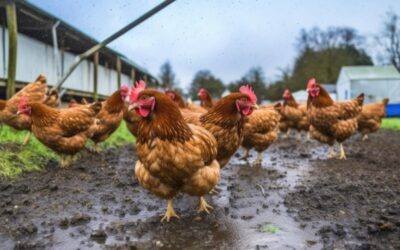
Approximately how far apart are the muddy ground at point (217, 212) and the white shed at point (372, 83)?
3673cm

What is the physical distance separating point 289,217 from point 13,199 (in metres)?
2.95

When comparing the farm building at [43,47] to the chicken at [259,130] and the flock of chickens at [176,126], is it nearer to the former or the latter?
the flock of chickens at [176,126]

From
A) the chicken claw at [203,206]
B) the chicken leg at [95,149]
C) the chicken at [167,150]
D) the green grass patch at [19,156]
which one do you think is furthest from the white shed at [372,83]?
the chicken at [167,150]

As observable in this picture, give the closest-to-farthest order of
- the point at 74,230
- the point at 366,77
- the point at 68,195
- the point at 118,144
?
the point at 74,230 → the point at 68,195 → the point at 118,144 → the point at 366,77

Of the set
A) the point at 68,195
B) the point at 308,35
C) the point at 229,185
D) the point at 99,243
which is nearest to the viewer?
the point at 99,243

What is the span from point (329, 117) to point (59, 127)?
16.3 ft

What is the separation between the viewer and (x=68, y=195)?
4238mm

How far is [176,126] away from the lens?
3.25 m

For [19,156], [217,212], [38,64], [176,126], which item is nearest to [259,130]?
[217,212]

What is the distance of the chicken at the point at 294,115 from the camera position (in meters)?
11.0

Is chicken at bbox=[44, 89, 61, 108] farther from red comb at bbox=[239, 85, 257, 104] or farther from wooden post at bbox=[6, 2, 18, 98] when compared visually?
red comb at bbox=[239, 85, 257, 104]

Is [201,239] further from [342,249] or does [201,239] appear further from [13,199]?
[13,199]

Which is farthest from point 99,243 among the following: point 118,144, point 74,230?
point 118,144

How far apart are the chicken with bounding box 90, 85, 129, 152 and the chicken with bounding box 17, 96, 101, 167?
97 centimetres
